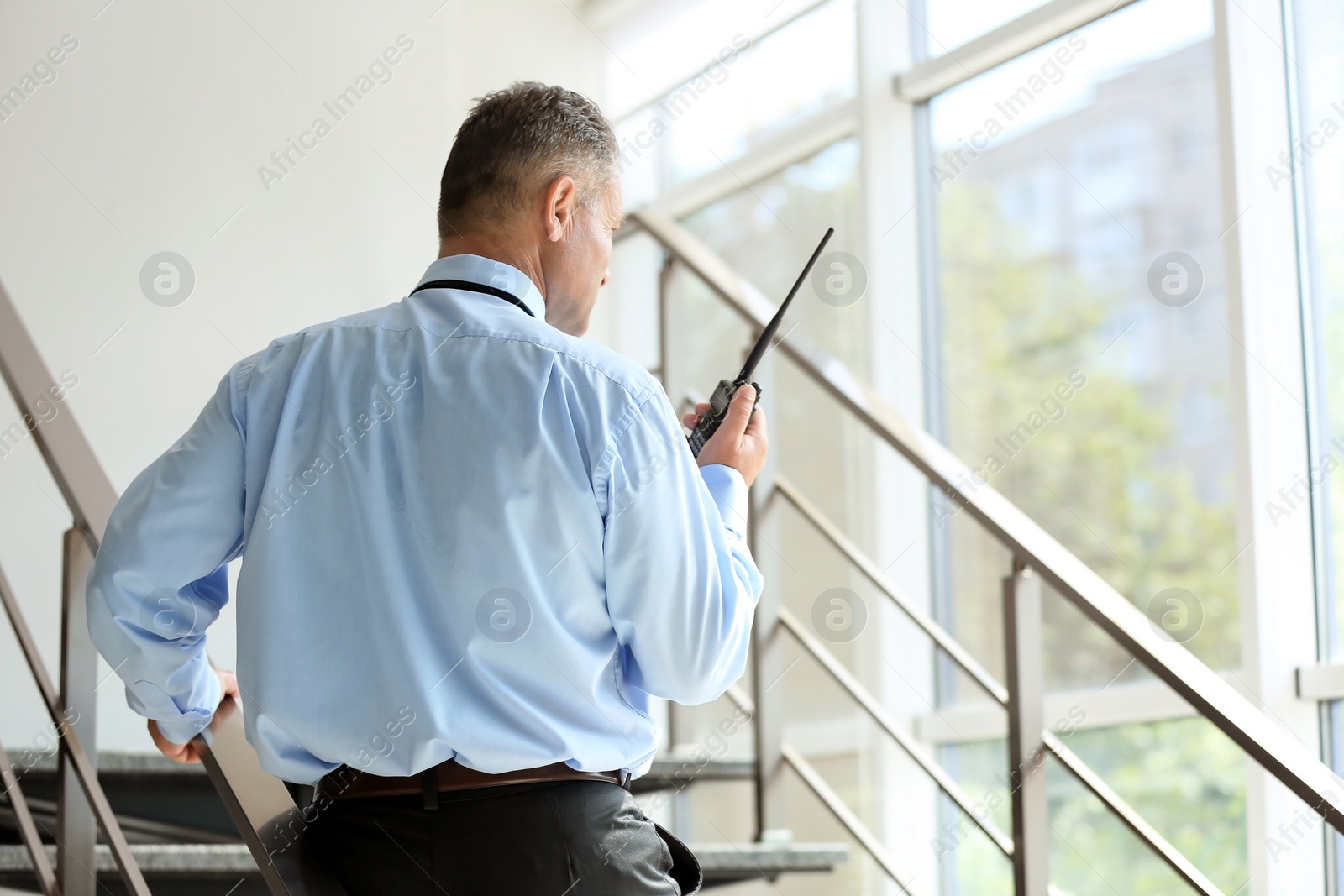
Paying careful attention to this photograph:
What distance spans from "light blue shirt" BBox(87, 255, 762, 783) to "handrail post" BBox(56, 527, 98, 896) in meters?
0.27

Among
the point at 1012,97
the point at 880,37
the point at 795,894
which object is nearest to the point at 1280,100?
the point at 1012,97

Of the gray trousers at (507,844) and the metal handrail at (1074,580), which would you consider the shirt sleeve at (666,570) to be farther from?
the metal handrail at (1074,580)

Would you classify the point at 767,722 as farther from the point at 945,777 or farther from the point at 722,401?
the point at 722,401

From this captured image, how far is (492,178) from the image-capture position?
1.11 meters

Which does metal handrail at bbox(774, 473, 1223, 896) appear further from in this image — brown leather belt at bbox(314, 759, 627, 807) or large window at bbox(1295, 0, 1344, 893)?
brown leather belt at bbox(314, 759, 627, 807)

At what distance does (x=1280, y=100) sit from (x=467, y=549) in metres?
1.68

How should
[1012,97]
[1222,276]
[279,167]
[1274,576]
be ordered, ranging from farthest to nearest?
1. [279,167]
2. [1012,97]
3. [1222,276]
4. [1274,576]

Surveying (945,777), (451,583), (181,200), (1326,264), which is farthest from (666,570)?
(181,200)

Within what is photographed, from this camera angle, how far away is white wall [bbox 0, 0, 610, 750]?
2.38 m

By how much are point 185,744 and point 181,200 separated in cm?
169

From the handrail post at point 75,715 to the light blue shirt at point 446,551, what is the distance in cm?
27

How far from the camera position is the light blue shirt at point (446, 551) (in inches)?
36.9

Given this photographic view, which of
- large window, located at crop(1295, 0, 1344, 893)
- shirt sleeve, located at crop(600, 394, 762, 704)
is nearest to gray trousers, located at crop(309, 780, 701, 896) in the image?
shirt sleeve, located at crop(600, 394, 762, 704)

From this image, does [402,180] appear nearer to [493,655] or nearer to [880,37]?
[880,37]
